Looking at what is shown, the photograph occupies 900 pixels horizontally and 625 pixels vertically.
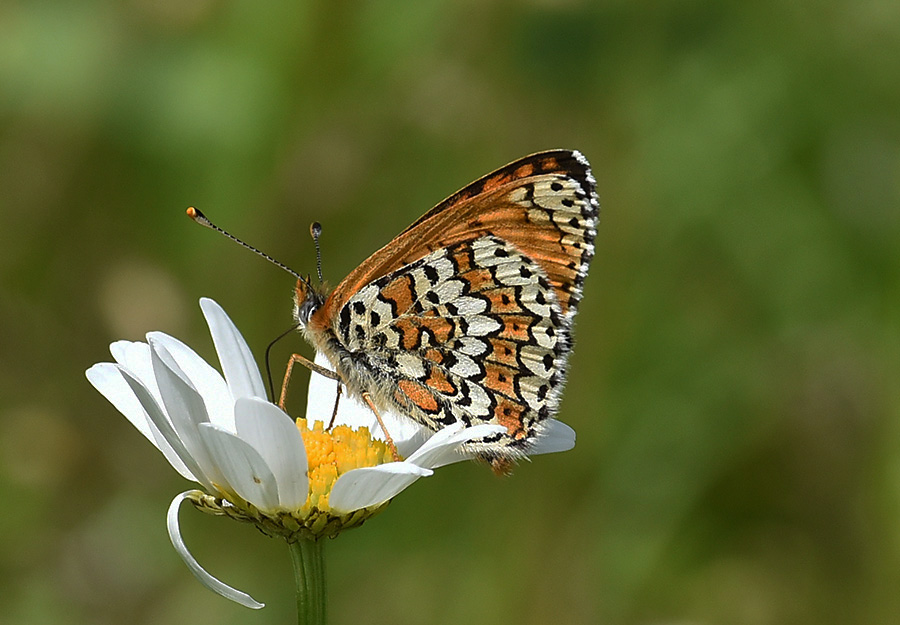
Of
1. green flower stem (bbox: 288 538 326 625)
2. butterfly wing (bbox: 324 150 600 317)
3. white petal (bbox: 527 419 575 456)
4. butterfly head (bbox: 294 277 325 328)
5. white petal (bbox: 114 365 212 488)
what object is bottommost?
green flower stem (bbox: 288 538 326 625)

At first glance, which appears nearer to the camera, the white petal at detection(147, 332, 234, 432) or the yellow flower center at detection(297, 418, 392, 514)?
the yellow flower center at detection(297, 418, 392, 514)

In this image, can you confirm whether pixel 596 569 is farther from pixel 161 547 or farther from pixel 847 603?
pixel 161 547

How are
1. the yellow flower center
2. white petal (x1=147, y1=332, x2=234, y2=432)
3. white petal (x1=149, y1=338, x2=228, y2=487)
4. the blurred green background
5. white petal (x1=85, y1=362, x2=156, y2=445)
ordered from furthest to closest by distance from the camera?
1. the blurred green background
2. white petal (x1=147, y1=332, x2=234, y2=432)
3. white petal (x1=85, y1=362, x2=156, y2=445)
4. the yellow flower center
5. white petal (x1=149, y1=338, x2=228, y2=487)

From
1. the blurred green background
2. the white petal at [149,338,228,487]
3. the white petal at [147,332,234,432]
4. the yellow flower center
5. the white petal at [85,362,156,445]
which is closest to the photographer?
the white petal at [149,338,228,487]

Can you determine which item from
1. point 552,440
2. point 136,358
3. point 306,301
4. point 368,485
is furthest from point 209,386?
point 552,440

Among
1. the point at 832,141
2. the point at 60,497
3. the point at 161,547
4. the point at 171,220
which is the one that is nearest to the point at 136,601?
the point at 161,547

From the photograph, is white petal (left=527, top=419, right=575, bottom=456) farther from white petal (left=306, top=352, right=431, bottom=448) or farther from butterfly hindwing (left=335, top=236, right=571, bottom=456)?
white petal (left=306, top=352, right=431, bottom=448)

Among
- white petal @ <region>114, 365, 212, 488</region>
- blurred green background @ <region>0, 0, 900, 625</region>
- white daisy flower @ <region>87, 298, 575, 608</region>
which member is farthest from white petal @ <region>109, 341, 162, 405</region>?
blurred green background @ <region>0, 0, 900, 625</region>
